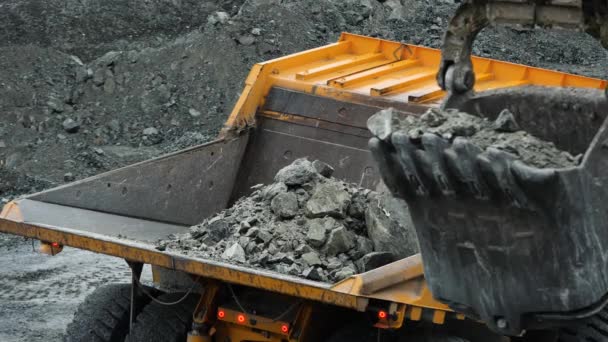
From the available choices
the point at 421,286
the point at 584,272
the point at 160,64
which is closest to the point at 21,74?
the point at 160,64

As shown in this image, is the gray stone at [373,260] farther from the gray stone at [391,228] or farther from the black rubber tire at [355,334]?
the black rubber tire at [355,334]

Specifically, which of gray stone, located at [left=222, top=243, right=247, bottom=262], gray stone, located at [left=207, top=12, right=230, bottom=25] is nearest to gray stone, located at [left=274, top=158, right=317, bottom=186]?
gray stone, located at [left=222, top=243, right=247, bottom=262]

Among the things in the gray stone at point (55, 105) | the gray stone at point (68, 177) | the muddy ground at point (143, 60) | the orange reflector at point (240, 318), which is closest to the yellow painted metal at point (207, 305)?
the orange reflector at point (240, 318)

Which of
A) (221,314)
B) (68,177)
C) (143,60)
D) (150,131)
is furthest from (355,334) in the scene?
(143,60)

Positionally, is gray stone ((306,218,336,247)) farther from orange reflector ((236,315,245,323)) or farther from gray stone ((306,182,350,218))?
orange reflector ((236,315,245,323))

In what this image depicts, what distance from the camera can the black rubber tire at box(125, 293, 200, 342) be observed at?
7082 millimetres

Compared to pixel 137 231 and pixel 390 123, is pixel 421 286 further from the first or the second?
pixel 137 231

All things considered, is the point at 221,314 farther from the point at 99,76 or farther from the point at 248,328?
the point at 99,76

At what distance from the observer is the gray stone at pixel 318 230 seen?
670 cm

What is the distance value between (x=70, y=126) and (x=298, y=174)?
6.14 metres

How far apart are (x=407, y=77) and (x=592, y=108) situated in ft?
9.38

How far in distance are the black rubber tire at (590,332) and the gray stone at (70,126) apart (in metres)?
7.63

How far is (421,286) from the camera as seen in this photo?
5.87 meters

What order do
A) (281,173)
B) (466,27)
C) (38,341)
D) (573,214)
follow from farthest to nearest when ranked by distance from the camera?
(38,341)
(281,173)
(466,27)
(573,214)
